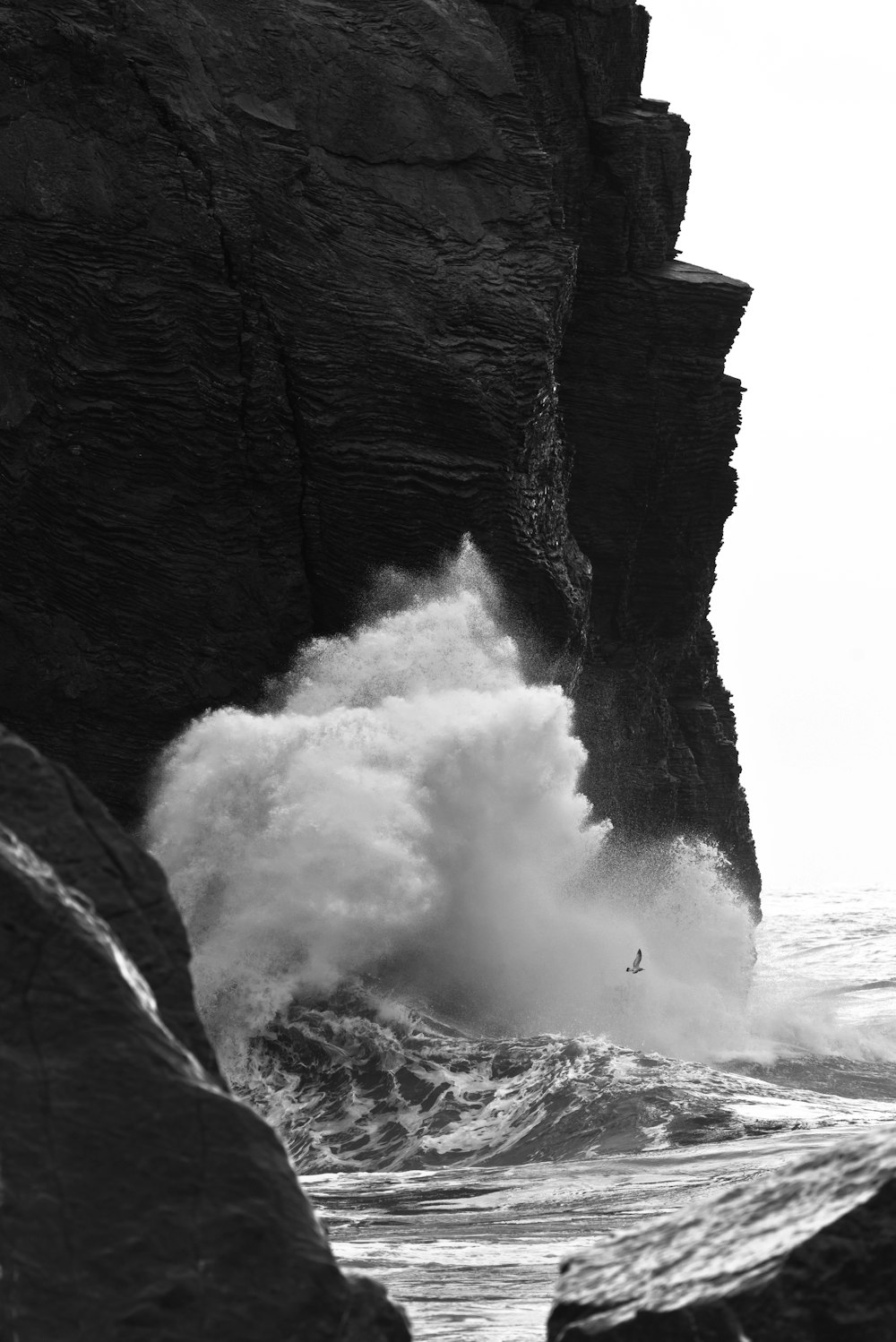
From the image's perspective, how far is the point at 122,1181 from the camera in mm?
4043

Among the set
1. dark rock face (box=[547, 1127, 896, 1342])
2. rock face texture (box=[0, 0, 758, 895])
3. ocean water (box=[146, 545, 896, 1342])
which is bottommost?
dark rock face (box=[547, 1127, 896, 1342])

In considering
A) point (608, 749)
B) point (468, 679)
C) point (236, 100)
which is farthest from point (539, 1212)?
point (608, 749)

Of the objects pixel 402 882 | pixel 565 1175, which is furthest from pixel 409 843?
pixel 565 1175

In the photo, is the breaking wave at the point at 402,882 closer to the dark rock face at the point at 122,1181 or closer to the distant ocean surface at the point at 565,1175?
the distant ocean surface at the point at 565,1175

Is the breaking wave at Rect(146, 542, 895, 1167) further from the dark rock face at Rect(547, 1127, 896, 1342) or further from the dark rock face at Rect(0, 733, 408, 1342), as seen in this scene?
the dark rock face at Rect(0, 733, 408, 1342)

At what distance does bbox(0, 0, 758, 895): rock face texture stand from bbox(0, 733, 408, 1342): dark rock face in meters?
17.1

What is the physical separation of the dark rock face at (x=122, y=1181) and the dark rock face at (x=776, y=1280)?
623 millimetres

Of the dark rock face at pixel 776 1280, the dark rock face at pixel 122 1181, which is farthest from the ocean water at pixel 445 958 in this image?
the dark rock face at pixel 122 1181

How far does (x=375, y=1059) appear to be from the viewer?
17250 millimetres

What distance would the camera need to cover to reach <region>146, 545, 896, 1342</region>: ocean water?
46.2 feet

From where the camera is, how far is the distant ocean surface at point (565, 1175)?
25.4 ft

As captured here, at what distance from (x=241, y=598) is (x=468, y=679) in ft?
10.4

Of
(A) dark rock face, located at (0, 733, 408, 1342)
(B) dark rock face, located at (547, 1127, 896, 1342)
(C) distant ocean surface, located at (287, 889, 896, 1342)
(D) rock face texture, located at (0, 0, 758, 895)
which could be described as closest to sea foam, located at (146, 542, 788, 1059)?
(D) rock face texture, located at (0, 0, 758, 895)

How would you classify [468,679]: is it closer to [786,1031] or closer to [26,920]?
[786,1031]
